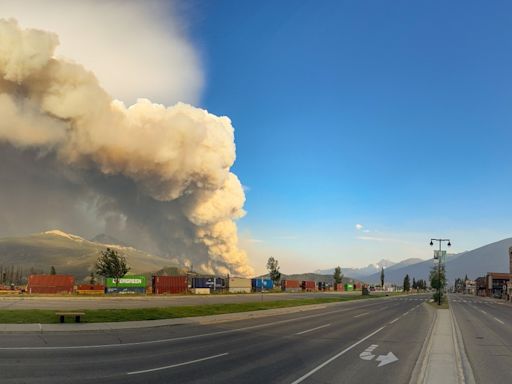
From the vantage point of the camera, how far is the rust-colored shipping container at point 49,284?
234 feet

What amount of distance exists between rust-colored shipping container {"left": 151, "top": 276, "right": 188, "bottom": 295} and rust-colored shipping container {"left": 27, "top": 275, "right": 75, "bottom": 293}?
1446 cm

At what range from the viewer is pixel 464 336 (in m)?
22.3

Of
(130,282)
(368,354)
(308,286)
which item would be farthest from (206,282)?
(368,354)

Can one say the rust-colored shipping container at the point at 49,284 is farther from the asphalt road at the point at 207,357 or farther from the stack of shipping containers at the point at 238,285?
the asphalt road at the point at 207,357

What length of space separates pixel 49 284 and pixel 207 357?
66323 millimetres

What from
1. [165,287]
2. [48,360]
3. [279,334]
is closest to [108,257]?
[165,287]

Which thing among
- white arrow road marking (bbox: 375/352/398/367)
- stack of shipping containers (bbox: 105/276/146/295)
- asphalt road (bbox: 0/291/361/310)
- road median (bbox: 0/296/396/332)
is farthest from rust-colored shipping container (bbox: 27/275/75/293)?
white arrow road marking (bbox: 375/352/398/367)

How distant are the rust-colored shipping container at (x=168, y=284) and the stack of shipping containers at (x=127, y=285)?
208cm

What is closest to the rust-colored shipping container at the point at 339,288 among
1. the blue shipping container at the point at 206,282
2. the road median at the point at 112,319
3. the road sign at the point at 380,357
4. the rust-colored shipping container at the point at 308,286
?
the rust-colored shipping container at the point at 308,286

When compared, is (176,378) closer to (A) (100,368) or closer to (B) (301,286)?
(A) (100,368)

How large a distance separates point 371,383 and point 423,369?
232 centimetres

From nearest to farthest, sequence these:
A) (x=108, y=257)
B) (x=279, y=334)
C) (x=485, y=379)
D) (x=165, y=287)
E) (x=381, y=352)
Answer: (x=485, y=379)
(x=381, y=352)
(x=279, y=334)
(x=165, y=287)
(x=108, y=257)

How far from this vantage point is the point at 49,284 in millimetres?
72688

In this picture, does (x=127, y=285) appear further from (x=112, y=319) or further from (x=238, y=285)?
(x=112, y=319)
